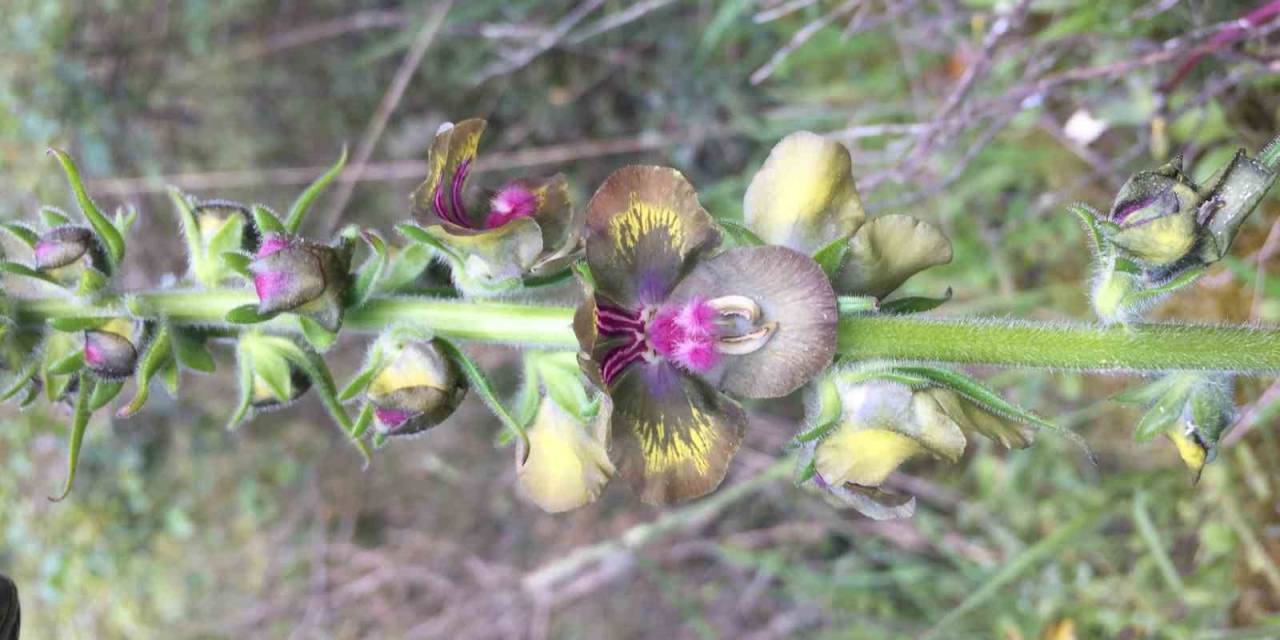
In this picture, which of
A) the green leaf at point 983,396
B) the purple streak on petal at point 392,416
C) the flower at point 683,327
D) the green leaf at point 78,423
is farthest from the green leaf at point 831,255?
the green leaf at point 78,423

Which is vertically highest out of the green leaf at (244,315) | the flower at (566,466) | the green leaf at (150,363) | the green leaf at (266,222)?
the green leaf at (266,222)

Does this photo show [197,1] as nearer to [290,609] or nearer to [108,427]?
[108,427]

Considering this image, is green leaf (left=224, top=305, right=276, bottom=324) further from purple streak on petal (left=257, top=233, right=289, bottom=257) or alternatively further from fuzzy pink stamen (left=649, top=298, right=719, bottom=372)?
fuzzy pink stamen (left=649, top=298, right=719, bottom=372)

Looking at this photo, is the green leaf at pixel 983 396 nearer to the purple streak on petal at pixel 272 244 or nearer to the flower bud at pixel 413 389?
the flower bud at pixel 413 389

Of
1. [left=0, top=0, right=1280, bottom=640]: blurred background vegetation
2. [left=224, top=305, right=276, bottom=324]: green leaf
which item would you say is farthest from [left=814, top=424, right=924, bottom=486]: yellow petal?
[left=0, top=0, right=1280, bottom=640]: blurred background vegetation

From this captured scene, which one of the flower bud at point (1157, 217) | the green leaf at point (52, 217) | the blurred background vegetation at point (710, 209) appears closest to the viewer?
the flower bud at point (1157, 217)

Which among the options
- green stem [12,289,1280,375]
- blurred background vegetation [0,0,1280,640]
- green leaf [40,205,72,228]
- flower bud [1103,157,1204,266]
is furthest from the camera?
blurred background vegetation [0,0,1280,640]

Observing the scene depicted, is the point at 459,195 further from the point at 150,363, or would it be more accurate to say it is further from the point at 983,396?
the point at 983,396
